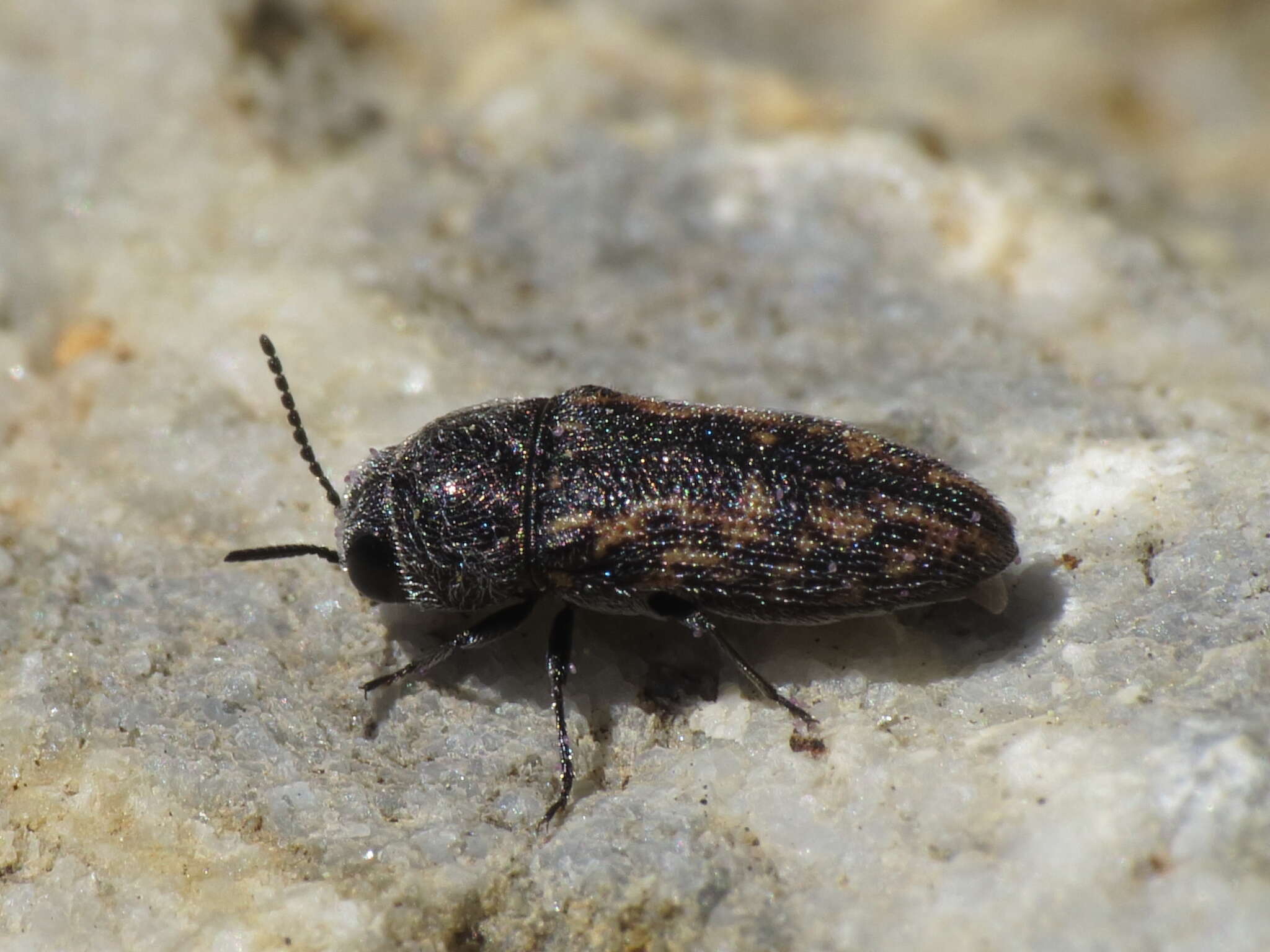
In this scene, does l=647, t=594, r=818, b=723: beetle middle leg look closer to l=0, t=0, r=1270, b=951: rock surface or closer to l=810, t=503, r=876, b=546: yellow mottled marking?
l=0, t=0, r=1270, b=951: rock surface

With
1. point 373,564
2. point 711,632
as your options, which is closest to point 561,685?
point 711,632

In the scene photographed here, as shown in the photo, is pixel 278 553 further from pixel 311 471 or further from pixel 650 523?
pixel 650 523

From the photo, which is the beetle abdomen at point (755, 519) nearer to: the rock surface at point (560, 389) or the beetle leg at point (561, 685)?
the beetle leg at point (561, 685)

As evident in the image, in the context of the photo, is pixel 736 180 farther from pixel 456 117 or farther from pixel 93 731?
pixel 93 731

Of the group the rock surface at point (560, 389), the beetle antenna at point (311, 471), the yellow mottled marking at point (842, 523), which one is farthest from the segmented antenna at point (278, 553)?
the yellow mottled marking at point (842, 523)

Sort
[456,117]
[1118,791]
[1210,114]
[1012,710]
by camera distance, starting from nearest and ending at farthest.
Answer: [1118,791]
[1012,710]
[456,117]
[1210,114]

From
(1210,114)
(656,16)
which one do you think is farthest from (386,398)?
(1210,114)

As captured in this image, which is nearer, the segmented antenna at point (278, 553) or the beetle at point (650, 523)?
the beetle at point (650, 523)
